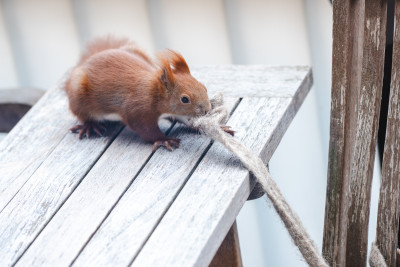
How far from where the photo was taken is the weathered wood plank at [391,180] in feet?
4.00

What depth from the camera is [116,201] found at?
3.86ft

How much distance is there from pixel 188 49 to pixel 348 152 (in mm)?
933

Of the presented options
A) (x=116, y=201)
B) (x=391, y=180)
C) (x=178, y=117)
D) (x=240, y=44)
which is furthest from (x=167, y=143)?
(x=240, y=44)

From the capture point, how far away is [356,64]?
1276 mm

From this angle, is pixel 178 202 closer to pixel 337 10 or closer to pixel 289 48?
pixel 337 10

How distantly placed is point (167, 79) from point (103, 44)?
0.36 meters

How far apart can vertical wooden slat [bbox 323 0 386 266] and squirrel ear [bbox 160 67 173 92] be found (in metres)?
0.31

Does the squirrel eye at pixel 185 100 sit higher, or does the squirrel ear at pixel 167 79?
the squirrel ear at pixel 167 79

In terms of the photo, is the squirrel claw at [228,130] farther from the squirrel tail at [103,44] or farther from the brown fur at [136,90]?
the squirrel tail at [103,44]

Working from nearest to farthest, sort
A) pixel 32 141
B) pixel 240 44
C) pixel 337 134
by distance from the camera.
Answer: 1. pixel 337 134
2. pixel 32 141
3. pixel 240 44

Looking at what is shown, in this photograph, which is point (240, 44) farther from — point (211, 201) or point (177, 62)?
point (211, 201)

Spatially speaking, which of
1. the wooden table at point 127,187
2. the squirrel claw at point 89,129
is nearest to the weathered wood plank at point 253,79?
the wooden table at point 127,187

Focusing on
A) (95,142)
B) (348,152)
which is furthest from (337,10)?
(95,142)

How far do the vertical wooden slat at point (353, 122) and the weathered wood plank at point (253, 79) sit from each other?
182mm
